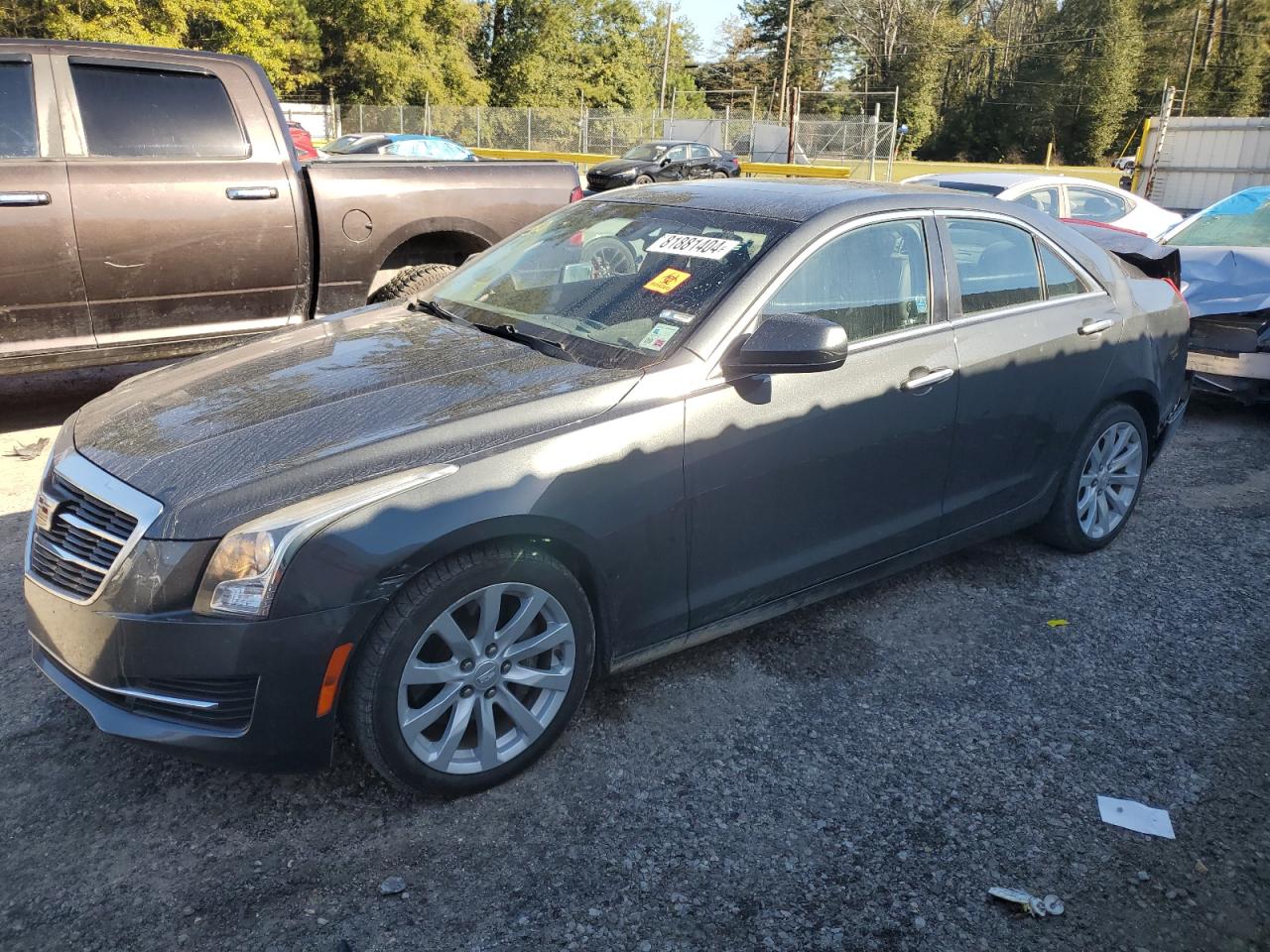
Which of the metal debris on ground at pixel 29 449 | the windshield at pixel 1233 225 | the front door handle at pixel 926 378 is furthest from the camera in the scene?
the windshield at pixel 1233 225

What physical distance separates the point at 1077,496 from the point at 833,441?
1707 mm

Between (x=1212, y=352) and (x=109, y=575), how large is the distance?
22.1 ft

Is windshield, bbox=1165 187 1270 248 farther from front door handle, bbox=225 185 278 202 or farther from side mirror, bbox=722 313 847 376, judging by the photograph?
front door handle, bbox=225 185 278 202

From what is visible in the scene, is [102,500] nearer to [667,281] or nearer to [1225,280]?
[667,281]

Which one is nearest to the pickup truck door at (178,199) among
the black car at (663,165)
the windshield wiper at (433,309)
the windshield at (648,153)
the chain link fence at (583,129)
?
the windshield wiper at (433,309)

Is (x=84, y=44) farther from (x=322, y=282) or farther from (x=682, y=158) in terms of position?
(x=682, y=158)

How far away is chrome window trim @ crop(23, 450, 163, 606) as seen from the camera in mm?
2521

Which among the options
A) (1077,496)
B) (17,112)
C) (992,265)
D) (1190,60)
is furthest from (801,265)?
(1190,60)

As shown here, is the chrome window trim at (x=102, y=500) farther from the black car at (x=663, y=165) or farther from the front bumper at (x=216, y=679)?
the black car at (x=663, y=165)

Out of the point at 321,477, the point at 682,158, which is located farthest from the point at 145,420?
the point at 682,158

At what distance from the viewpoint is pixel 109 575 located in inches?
99.8

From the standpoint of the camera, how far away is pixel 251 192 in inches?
225

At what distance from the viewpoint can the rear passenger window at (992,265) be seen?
384cm

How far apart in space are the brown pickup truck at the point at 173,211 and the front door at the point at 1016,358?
125 inches
